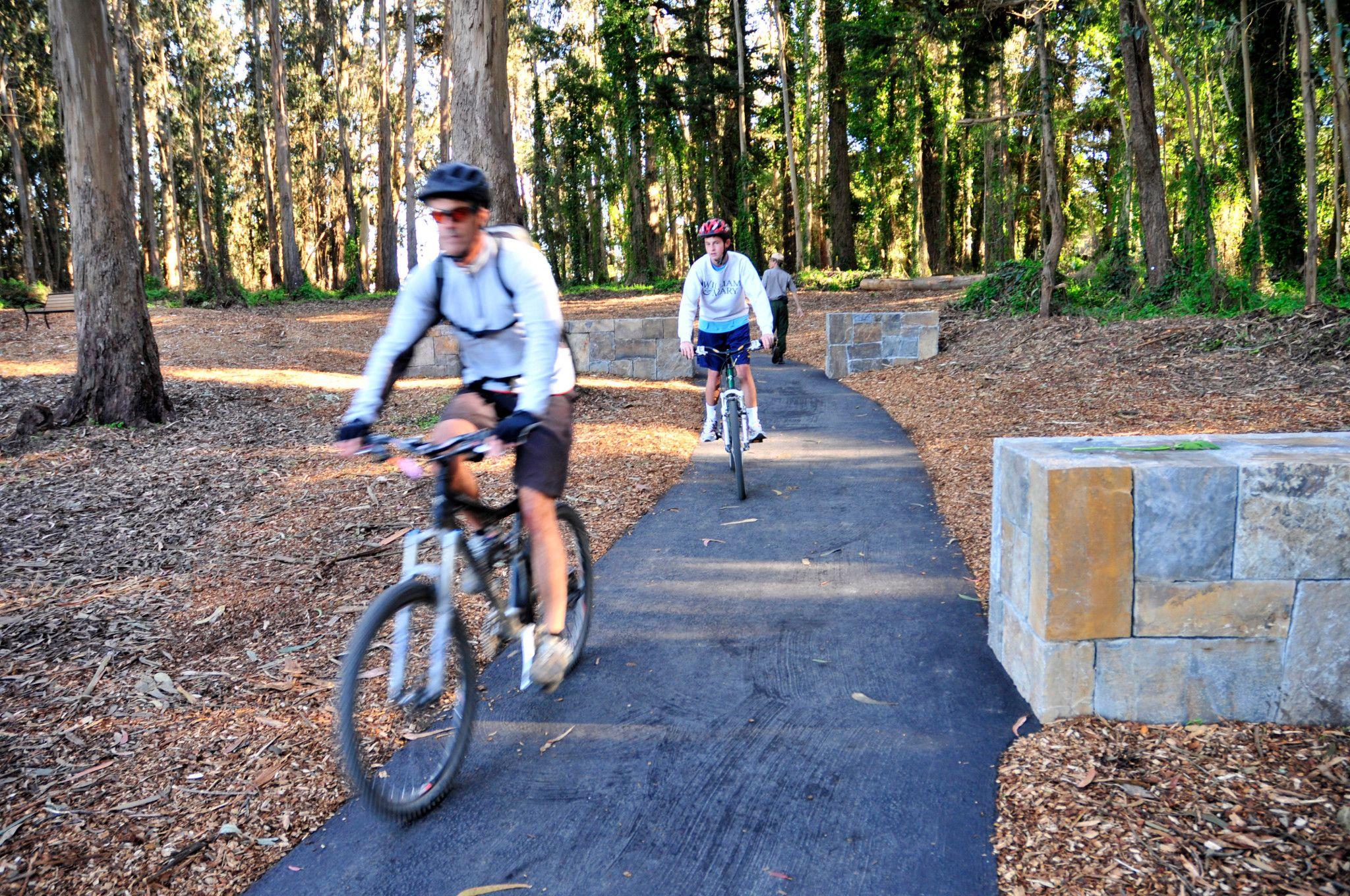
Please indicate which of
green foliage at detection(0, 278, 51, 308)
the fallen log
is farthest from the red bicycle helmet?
the fallen log

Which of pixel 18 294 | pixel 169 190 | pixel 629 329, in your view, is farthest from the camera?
pixel 169 190

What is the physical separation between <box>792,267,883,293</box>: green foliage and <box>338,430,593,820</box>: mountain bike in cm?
2487

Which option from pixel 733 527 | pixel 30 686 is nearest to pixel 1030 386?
pixel 733 527

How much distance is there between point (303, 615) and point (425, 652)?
7.10 feet

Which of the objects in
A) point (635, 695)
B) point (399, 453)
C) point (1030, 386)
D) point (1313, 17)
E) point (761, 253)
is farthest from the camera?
point (761, 253)

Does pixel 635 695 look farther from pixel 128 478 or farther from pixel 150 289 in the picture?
pixel 150 289

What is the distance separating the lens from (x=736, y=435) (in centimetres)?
723

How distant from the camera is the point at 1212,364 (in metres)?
9.85

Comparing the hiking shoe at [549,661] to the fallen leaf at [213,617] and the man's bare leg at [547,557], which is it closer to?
the man's bare leg at [547,557]

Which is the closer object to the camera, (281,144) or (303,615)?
(303,615)

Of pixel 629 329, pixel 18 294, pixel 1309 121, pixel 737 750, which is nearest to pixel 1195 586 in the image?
pixel 737 750

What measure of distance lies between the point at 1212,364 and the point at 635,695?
28.2 feet

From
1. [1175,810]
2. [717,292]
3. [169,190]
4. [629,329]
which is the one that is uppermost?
[169,190]

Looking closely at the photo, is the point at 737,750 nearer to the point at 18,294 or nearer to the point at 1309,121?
the point at 1309,121
